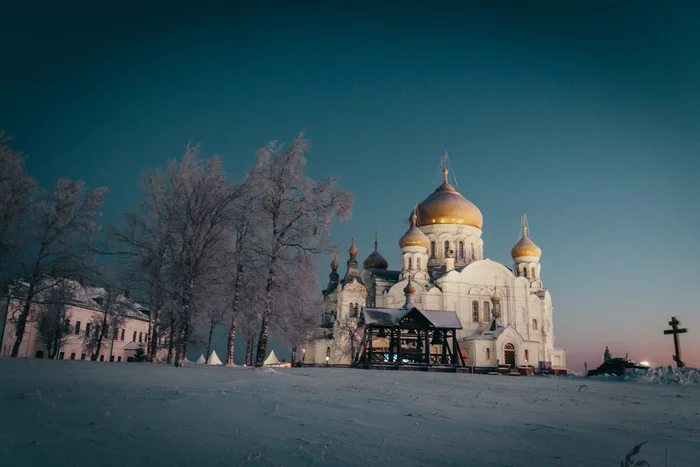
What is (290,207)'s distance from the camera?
2034cm

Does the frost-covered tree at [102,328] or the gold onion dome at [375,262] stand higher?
the gold onion dome at [375,262]

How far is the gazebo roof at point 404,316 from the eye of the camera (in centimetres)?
2872

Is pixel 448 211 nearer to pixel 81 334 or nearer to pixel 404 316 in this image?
pixel 404 316

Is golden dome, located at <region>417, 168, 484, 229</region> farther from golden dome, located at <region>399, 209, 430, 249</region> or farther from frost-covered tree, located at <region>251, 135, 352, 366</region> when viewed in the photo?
frost-covered tree, located at <region>251, 135, 352, 366</region>

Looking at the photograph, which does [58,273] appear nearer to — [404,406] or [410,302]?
[404,406]

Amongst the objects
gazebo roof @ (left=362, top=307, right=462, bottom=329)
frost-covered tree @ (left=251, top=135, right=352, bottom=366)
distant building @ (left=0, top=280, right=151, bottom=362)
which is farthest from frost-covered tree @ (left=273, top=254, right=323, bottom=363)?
distant building @ (left=0, top=280, right=151, bottom=362)

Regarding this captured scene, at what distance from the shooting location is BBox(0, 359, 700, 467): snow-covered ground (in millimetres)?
5309

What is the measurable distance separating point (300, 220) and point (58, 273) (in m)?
10.0

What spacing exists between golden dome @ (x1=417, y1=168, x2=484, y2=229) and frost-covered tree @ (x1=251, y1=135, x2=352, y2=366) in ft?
130

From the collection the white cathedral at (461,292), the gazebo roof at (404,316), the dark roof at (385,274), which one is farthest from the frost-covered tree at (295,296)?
the dark roof at (385,274)

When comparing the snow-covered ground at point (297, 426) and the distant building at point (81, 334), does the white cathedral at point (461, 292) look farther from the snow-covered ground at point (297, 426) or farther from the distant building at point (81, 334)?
the snow-covered ground at point (297, 426)

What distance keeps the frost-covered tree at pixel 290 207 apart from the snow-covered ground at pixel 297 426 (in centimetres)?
999

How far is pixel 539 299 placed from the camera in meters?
54.8

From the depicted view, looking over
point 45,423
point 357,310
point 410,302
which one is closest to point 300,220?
point 45,423
